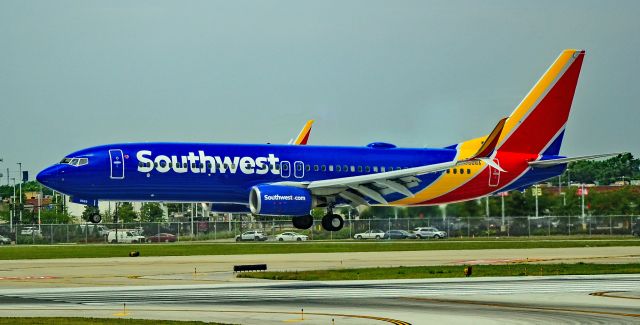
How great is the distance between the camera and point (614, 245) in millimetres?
76062

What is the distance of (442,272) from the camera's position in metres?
49.6

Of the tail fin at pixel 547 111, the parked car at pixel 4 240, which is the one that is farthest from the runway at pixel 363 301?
the parked car at pixel 4 240

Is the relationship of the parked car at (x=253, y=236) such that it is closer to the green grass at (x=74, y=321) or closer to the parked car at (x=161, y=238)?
the parked car at (x=161, y=238)

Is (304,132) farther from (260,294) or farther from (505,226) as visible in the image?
(260,294)

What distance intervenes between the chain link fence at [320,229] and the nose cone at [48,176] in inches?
1004

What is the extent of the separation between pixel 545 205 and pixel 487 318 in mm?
86923

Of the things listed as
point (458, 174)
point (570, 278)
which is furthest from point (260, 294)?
point (458, 174)

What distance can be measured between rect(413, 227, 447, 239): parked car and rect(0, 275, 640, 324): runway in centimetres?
5107

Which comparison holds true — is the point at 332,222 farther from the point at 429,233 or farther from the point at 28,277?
the point at 429,233

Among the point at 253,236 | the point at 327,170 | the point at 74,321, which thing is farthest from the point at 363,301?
the point at 253,236

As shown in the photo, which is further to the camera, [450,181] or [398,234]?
[398,234]

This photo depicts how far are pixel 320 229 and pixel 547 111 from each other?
2472cm

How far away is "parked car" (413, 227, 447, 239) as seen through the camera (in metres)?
97.0

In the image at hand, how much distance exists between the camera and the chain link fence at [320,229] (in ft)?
303
